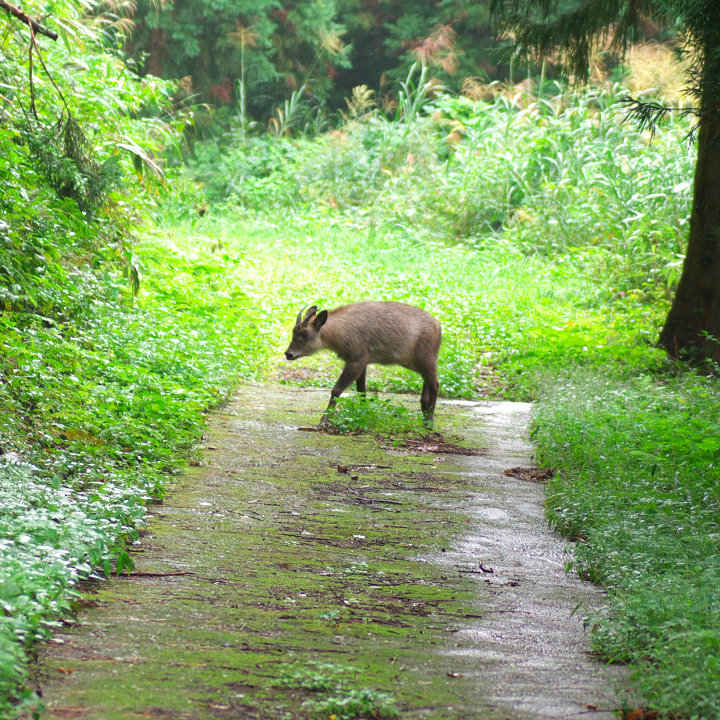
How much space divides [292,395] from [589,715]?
708cm

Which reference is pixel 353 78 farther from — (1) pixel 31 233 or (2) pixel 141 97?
(1) pixel 31 233

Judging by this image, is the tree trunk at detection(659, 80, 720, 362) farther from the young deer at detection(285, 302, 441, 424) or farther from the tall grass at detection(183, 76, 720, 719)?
the young deer at detection(285, 302, 441, 424)

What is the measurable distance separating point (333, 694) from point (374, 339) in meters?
6.72

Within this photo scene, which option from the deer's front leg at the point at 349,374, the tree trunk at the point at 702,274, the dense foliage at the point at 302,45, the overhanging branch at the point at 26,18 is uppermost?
the dense foliage at the point at 302,45

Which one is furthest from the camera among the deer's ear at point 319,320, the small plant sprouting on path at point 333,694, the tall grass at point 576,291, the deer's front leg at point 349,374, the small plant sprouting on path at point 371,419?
the deer's ear at point 319,320

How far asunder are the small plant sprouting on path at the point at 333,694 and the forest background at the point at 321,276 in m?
0.81

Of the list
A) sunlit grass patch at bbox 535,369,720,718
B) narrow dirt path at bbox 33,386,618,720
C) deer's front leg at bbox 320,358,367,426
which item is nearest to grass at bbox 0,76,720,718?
sunlit grass patch at bbox 535,369,720,718

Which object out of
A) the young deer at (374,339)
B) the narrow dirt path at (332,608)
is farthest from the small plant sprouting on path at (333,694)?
the young deer at (374,339)

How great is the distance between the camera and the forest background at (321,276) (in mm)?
4230

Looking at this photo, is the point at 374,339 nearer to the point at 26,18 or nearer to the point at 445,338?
the point at 445,338

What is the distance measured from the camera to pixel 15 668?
8.95ft

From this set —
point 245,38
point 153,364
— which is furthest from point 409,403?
point 245,38

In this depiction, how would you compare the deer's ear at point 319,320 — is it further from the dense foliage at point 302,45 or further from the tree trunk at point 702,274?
the dense foliage at point 302,45

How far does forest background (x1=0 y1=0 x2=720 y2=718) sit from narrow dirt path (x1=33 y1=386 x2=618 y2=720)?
185mm
